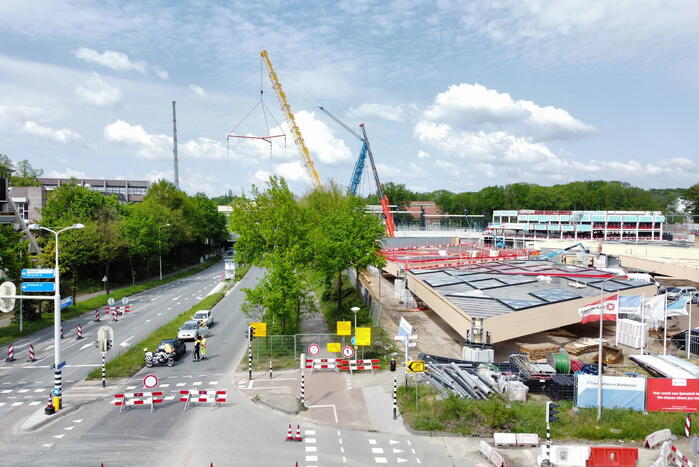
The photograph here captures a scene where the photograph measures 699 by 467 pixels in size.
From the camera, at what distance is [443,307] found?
33.0m

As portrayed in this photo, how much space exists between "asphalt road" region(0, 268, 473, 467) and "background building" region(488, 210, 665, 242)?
352 feet

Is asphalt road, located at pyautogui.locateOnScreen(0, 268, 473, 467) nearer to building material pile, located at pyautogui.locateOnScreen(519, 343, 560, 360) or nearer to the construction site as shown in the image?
the construction site

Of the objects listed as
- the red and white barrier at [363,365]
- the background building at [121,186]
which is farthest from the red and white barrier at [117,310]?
the background building at [121,186]

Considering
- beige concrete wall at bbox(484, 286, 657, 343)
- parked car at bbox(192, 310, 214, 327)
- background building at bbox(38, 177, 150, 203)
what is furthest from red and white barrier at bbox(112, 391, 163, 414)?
background building at bbox(38, 177, 150, 203)

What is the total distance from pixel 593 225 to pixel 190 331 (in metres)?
117

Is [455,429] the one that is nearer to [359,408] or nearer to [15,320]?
[359,408]

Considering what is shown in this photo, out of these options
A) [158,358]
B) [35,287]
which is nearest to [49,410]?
[35,287]

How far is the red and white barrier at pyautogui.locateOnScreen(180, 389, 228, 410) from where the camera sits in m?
21.1

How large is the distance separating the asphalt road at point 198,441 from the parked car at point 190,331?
10.7 meters

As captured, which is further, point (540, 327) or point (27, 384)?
point (540, 327)

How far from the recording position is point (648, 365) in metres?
25.5

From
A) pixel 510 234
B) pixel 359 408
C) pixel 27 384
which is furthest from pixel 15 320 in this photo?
pixel 510 234

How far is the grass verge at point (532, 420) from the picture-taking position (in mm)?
18469

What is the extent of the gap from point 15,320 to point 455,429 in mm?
36937
